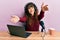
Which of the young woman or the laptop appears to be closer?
the laptop

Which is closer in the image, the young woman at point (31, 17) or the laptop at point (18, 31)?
the laptop at point (18, 31)

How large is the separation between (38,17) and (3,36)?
70 cm

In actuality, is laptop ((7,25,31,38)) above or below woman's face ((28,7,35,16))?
below

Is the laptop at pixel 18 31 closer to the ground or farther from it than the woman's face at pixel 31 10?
closer to the ground

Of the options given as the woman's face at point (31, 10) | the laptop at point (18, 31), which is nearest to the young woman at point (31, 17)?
the woman's face at point (31, 10)

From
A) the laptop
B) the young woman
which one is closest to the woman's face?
the young woman

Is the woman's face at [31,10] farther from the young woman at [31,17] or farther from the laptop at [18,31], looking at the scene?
the laptop at [18,31]

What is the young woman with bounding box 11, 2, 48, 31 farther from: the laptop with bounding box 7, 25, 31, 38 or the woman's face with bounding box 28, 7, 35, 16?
the laptop with bounding box 7, 25, 31, 38

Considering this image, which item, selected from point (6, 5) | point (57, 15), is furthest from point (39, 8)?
point (6, 5)

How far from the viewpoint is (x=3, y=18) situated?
232 centimetres

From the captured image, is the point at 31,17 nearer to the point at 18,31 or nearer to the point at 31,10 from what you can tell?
the point at 31,10

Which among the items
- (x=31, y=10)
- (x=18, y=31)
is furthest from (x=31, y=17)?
(x=18, y=31)

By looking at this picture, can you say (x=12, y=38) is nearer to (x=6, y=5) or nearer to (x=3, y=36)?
(x=3, y=36)

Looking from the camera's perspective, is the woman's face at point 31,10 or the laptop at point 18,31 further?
the woman's face at point 31,10
